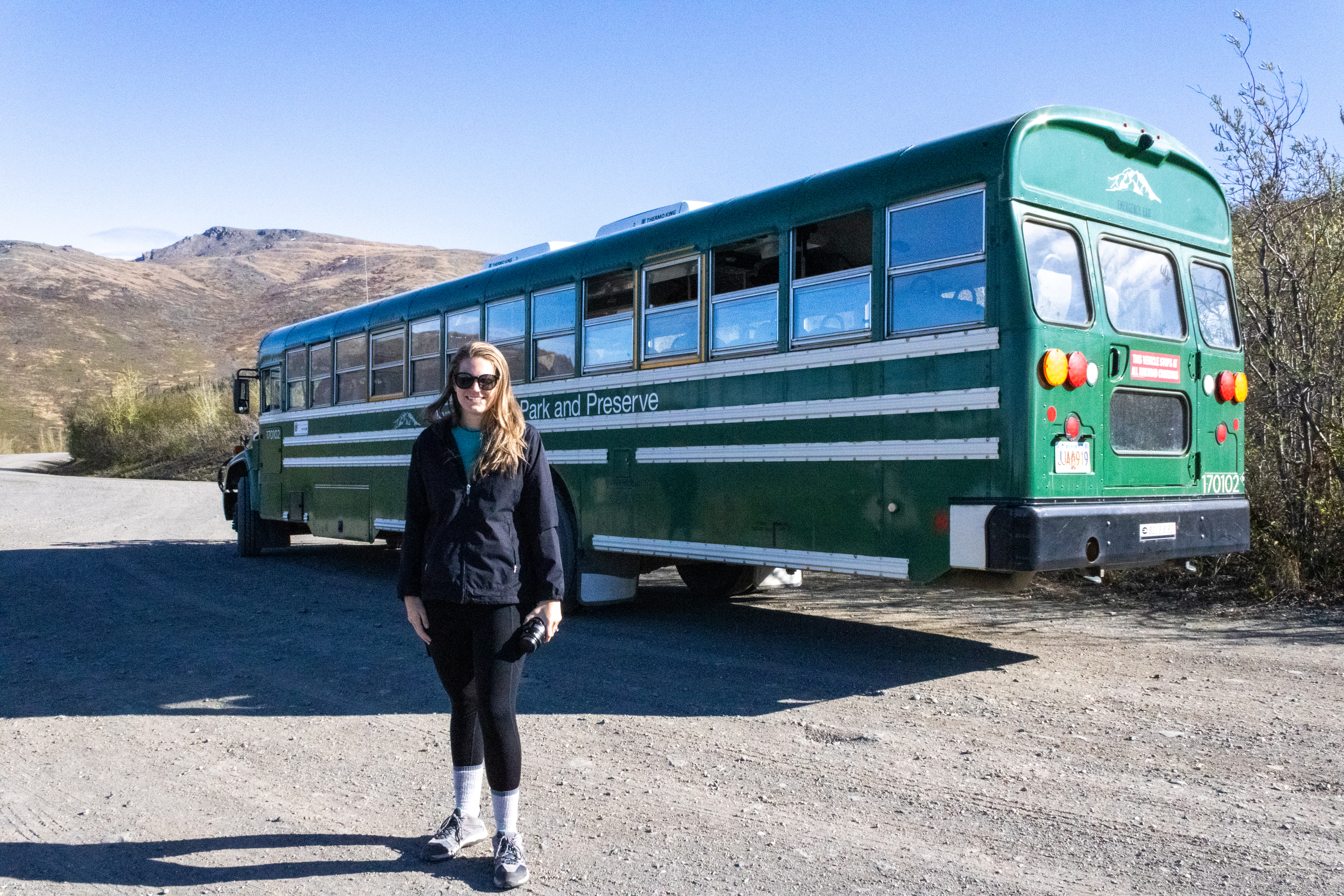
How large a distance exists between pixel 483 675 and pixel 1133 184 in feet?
16.0

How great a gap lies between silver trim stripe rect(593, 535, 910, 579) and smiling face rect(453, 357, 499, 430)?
2.97 metres

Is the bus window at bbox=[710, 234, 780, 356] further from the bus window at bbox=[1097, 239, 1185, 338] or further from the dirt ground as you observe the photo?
the dirt ground

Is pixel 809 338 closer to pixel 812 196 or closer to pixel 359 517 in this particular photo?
pixel 812 196

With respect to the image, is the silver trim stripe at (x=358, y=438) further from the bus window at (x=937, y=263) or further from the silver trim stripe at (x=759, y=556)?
the bus window at (x=937, y=263)

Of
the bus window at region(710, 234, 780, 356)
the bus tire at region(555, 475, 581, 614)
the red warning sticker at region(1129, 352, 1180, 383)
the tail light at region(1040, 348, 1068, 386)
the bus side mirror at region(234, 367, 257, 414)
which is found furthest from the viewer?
the bus side mirror at region(234, 367, 257, 414)

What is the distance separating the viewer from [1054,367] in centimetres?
557

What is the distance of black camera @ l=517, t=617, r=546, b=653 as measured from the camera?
3549 millimetres

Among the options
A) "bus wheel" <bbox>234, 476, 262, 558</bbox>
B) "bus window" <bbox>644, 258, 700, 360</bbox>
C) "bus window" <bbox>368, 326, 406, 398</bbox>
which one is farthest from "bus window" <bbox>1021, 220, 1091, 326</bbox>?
"bus wheel" <bbox>234, 476, 262, 558</bbox>

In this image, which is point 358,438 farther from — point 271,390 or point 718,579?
point 718,579

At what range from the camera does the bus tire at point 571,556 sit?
8453mm

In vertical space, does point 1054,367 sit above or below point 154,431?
below

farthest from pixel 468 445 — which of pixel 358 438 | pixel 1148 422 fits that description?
pixel 358 438

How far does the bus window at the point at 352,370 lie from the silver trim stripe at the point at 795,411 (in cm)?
309

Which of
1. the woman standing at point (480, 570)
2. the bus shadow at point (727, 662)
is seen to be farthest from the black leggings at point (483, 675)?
the bus shadow at point (727, 662)
